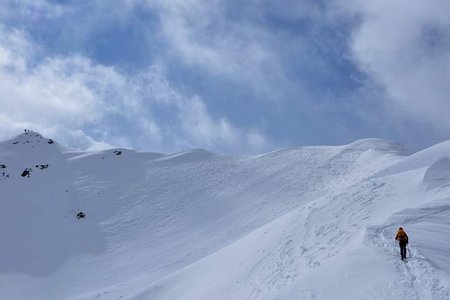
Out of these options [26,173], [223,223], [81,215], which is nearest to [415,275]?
[223,223]

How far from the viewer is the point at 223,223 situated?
46.7 m

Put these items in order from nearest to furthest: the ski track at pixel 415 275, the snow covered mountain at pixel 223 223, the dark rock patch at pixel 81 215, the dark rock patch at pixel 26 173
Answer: the ski track at pixel 415 275
the snow covered mountain at pixel 223 223
the dark rock patch at pixel 81 215
the dark rock patch at pixel 26 173

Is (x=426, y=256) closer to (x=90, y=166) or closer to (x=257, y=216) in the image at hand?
(x=257, y=216)

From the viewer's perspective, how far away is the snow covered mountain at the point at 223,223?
19422 millimetres

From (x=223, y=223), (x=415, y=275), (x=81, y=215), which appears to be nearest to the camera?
(x=415, y=275)

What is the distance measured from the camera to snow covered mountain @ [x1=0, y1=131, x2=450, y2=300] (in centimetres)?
1942

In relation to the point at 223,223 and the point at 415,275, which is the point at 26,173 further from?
the point at 415,275

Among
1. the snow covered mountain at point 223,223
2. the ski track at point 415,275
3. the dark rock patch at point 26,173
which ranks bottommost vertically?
the ski track at point 415,275

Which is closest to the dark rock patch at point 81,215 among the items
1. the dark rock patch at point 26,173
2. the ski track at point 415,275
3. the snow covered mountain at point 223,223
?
the snow covered mountain at point 223,223

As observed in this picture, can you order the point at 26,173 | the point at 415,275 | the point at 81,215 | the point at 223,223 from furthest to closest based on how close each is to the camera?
the point at 26,173 → the point at 81,215 → the point at 223,223 → the point at 415,275

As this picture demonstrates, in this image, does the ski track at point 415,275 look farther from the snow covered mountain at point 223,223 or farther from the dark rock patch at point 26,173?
the dark rock patch at point 26,173

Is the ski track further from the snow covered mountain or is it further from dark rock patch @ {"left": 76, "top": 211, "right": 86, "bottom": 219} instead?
dark rock patch @ {"left": 76, "top": 211, "right": 86, "bottom": 219}

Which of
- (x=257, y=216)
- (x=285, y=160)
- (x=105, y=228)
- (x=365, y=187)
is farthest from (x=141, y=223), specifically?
(x=365, y=187)

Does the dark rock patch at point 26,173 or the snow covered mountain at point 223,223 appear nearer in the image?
the snow covered mountain at point 223,223
